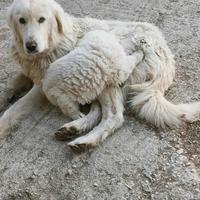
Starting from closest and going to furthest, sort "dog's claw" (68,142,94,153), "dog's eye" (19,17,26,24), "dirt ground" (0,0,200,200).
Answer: "dirt ground" (0,0,200,200) → "dog's claw" (68,142,94,153) → "dog's eye" (19,17,26,24)

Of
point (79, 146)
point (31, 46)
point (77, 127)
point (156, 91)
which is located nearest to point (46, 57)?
point (31, 46)

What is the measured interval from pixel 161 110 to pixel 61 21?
46.7 inches

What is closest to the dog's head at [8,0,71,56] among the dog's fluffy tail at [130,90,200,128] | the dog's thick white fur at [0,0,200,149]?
the dog's thick white fur at [0,0,200,149]

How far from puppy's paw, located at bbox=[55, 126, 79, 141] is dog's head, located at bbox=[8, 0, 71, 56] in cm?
71

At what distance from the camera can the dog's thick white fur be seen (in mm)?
4137

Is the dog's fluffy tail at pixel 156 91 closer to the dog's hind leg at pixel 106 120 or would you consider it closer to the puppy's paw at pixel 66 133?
the dog's hind leg at pixel 106 120

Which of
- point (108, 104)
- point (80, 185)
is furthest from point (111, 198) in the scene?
point (108, 104)

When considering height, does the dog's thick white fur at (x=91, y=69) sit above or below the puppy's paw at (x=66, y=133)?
above

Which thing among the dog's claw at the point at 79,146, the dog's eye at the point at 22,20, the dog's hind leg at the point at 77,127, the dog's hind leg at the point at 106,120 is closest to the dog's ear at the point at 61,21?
the dog's eye at the point at 22,20

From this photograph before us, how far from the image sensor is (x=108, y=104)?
4277 mm

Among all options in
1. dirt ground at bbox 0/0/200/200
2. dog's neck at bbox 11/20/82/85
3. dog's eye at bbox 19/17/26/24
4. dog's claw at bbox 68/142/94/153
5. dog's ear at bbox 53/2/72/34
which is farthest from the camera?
dog's neck at bbox 11/20/82/85

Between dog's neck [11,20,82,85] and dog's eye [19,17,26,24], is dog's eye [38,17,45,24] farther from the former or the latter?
dog's neck [11,20,82,85]

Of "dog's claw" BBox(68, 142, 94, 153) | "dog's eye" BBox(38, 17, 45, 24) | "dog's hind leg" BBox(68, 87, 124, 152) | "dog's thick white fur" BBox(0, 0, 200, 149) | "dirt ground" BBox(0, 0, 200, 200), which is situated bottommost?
"dirt ground" BBox(0, 0, 200, 200)

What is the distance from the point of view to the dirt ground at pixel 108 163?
374 centimetres
